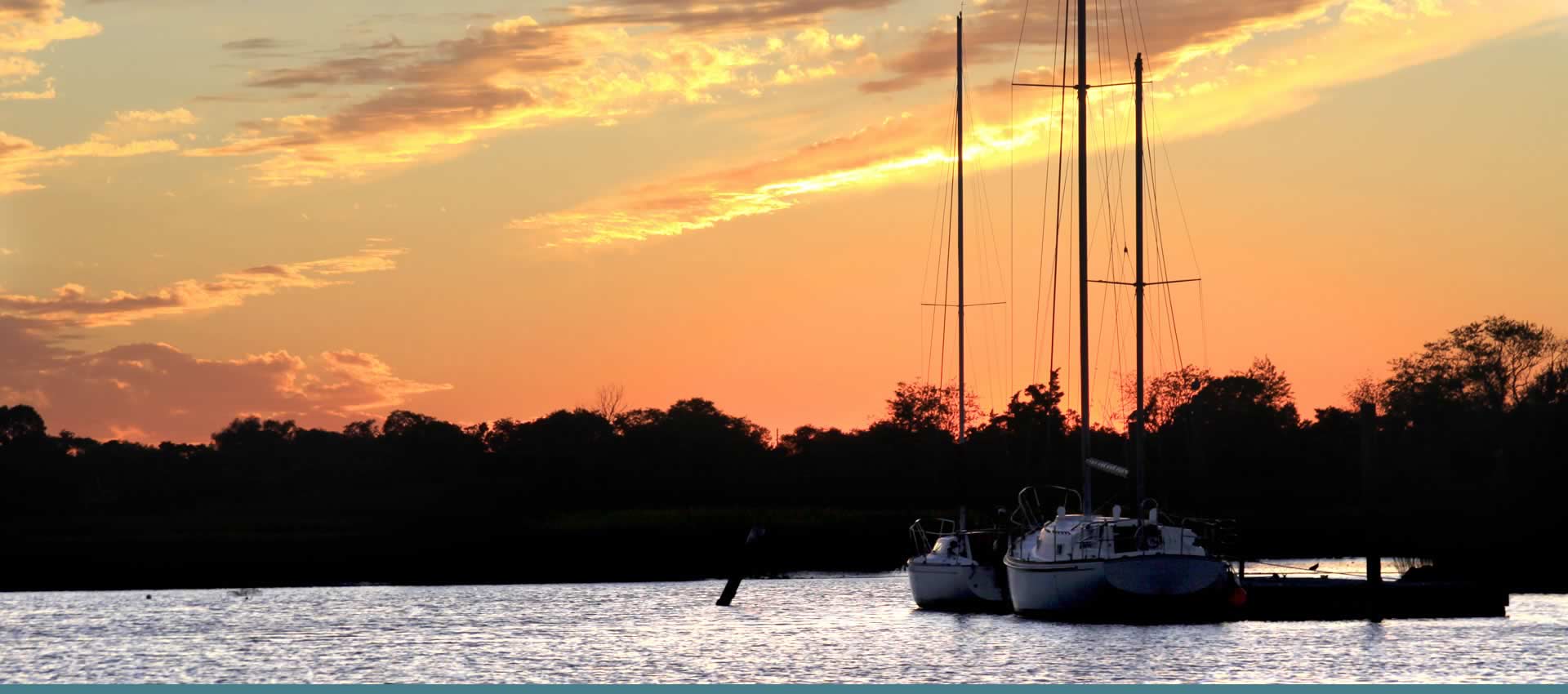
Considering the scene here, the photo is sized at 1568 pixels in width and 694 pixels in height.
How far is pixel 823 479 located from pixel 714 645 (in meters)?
74.0

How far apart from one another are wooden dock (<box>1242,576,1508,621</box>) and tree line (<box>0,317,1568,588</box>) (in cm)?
3055

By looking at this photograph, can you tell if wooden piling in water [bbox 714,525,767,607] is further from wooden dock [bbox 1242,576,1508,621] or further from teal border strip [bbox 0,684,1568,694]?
teal border strip [bbox 0,684,1568,694]

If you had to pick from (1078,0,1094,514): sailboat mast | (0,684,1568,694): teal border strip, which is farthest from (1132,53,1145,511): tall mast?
(0,684,1568,694): teal border strip

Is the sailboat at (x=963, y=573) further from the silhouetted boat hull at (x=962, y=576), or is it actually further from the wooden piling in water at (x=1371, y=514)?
the wooden piling in water at (x=1371, y=514)

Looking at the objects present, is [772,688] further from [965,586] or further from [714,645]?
[965,586]

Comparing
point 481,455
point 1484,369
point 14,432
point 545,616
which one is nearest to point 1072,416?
point 1484,369

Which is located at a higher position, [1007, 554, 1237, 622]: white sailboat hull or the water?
[1007, 554, 1237, 622]: white sailboat hull

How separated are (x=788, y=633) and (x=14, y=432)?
447 ft

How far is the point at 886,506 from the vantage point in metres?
114

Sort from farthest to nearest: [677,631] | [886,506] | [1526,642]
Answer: [886,506] < [677,631] < [1526,642]

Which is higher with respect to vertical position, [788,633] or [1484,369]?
[1484,369]

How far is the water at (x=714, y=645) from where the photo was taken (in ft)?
137

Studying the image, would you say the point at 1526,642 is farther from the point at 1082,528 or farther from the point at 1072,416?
the point at 1072,416

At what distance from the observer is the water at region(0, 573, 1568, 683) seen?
4184 centimetres
